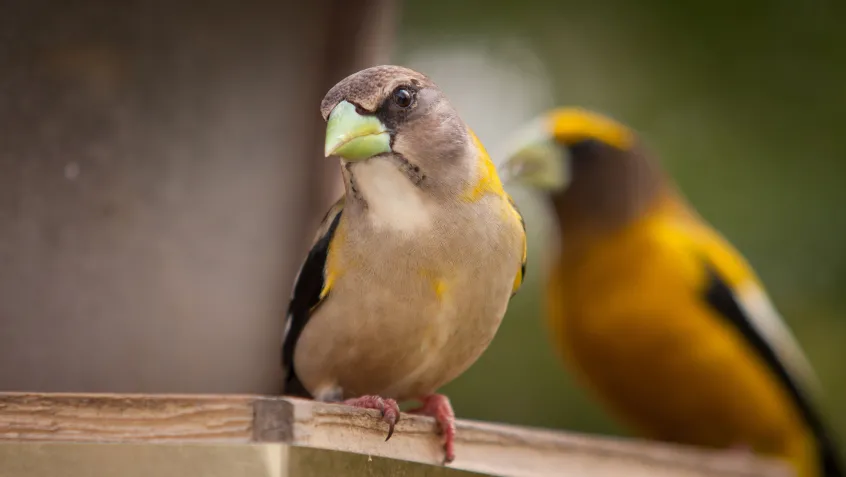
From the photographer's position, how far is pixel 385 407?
1.35 m

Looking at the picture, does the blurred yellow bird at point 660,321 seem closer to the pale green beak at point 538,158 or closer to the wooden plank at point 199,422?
the pale green beak at point 538,158

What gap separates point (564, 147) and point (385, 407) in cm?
188

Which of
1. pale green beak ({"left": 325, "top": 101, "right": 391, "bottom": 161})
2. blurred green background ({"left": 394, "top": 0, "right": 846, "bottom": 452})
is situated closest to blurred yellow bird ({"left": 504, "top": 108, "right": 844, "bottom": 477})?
blurred green background ({"left": 394, "top": 0, "right": 846, "bottom": 452})

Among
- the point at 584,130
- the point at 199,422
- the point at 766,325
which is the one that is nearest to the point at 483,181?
the point at 199,422

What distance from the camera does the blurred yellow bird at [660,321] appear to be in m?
3.03

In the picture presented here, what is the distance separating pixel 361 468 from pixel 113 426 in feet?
0.94

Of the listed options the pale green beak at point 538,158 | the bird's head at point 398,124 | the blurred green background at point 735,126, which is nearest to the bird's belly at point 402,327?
the bird's head at point 398,124

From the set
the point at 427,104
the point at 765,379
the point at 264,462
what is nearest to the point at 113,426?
the point at 264,462

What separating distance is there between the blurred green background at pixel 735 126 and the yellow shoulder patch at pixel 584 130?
1.69 ft

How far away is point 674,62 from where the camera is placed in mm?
4074

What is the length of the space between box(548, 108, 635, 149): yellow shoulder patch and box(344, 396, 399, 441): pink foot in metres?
1.81

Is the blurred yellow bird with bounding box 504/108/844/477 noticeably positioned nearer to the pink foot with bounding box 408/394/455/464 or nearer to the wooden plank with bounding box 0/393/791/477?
the pink foot with bounding box 408/394/455/464

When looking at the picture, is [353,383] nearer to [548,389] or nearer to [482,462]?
[482,462]

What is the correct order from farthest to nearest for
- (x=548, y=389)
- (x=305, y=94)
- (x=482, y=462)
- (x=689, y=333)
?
(x=548, y=389), (x=689, y=333), (x=305, y=94), (x=482, y=462)
